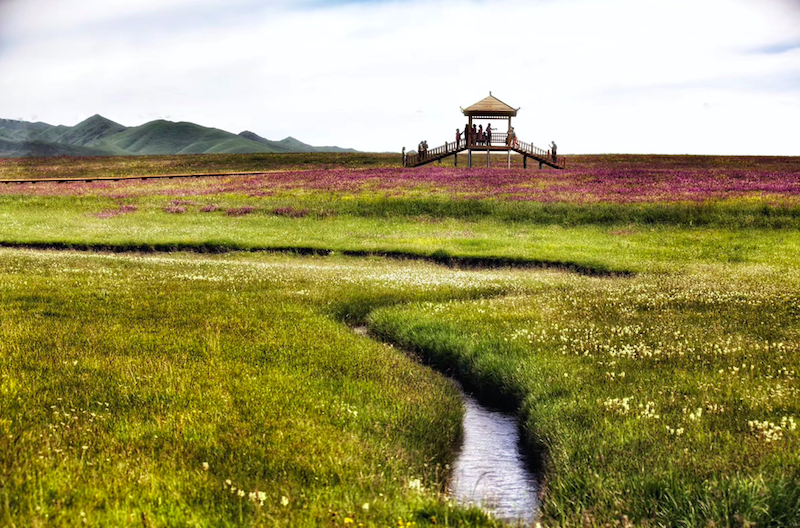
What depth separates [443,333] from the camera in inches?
540

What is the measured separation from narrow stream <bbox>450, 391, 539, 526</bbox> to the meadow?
280mm

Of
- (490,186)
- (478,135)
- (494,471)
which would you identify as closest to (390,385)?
(494,471)

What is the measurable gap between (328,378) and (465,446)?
258cm

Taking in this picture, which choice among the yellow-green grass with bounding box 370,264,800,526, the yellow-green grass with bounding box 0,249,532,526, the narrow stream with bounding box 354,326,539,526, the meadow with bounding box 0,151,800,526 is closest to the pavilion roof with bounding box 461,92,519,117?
the meadow with bounding box 0,151,800,526

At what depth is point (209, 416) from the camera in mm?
8172

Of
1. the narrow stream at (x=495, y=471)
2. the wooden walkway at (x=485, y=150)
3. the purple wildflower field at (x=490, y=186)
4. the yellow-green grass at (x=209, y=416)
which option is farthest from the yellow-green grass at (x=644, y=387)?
the wooden walkway at (x=485, y=150)

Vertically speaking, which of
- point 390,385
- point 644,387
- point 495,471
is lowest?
point 495,471

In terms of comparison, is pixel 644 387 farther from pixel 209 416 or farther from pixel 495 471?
pixel 209 416

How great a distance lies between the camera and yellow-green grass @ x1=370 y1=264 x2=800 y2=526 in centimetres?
625

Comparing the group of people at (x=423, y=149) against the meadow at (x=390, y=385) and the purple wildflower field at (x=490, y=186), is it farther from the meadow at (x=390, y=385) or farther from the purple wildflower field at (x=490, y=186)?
the meadow at (x=390, y=385)

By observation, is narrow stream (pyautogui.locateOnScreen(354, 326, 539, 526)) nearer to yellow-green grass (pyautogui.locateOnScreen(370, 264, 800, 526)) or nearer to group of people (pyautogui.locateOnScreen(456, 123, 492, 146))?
yellow-green grass (pyautogui.locateOnScreen(370, 264, 800, 526))

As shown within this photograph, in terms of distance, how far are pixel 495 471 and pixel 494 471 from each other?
0.04 feet

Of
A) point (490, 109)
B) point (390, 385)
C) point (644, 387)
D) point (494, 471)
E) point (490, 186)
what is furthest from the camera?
point (490, 109)

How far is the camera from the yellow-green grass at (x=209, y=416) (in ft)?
19.3
